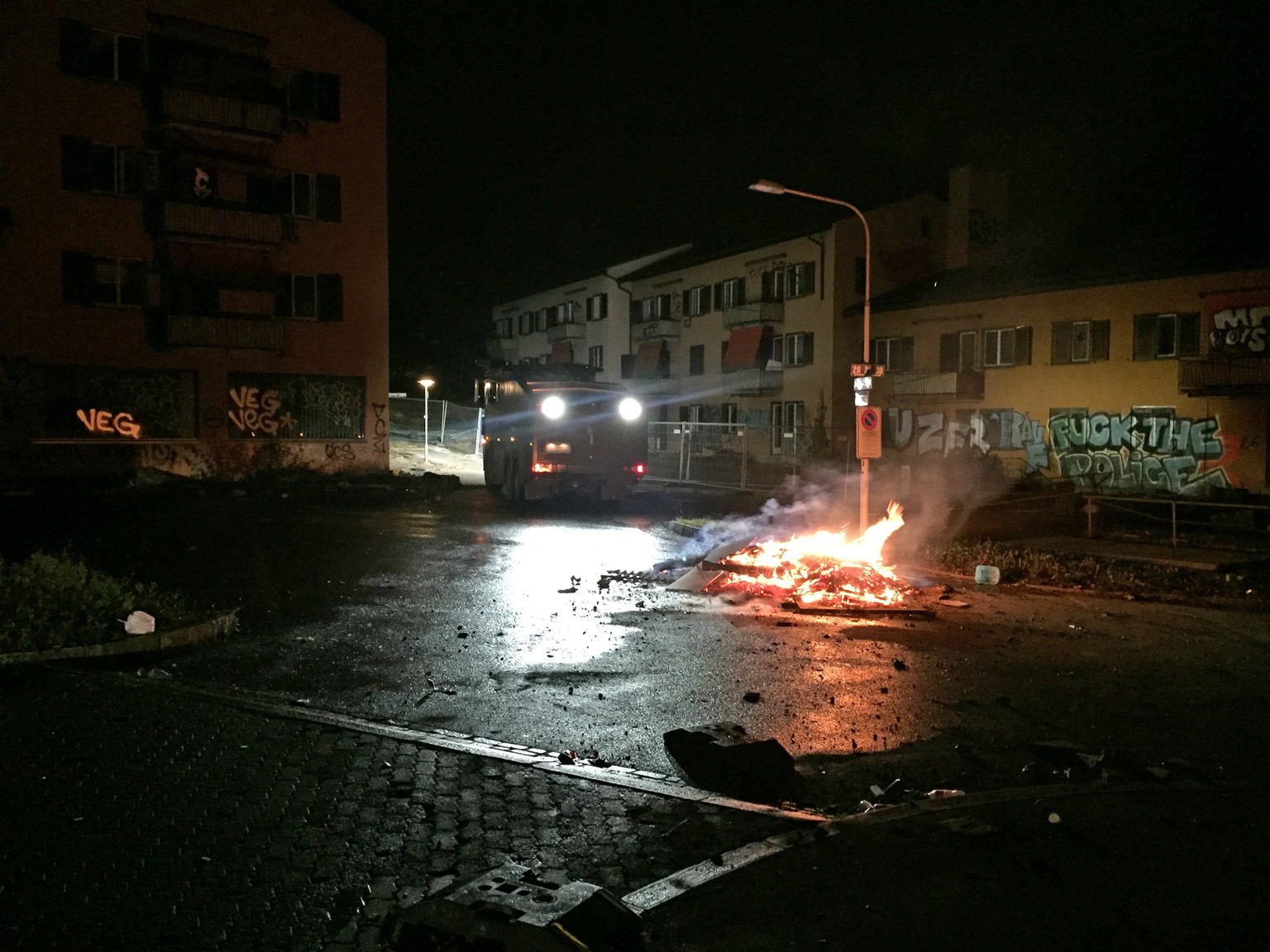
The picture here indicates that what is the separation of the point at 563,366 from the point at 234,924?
72.9ft

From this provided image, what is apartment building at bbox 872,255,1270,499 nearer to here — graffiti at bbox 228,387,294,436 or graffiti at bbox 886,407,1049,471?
graffiti at bbox 886,407,1049,471

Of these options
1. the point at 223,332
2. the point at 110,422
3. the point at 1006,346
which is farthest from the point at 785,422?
the point at 110,422

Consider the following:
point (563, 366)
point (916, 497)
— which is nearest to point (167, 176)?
point (563, 366)

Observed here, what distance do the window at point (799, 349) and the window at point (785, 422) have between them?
5.50 feet

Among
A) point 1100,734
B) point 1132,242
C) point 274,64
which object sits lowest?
point 1100,734

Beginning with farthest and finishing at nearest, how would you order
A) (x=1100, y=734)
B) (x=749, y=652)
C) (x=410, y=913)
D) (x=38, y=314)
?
(x=38, y=314) < (x=749, y=652) < (x=1100, y=734) < (x=410, y=913)

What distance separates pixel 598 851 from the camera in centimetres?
493

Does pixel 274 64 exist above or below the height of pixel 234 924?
above

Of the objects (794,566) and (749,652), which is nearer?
(749,652)

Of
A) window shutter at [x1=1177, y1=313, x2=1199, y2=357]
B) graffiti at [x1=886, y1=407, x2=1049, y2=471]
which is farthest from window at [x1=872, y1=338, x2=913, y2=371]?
window shutter at [x1=1177, y1=313, x2=1199, y2=357]

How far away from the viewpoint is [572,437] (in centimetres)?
2388

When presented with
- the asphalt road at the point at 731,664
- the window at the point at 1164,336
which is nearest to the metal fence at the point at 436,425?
the window at the point at 1164,336

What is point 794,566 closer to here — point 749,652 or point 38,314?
point 749,652

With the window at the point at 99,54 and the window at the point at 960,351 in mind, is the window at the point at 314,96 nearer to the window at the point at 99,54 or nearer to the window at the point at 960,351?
the window at the point at 99,54
